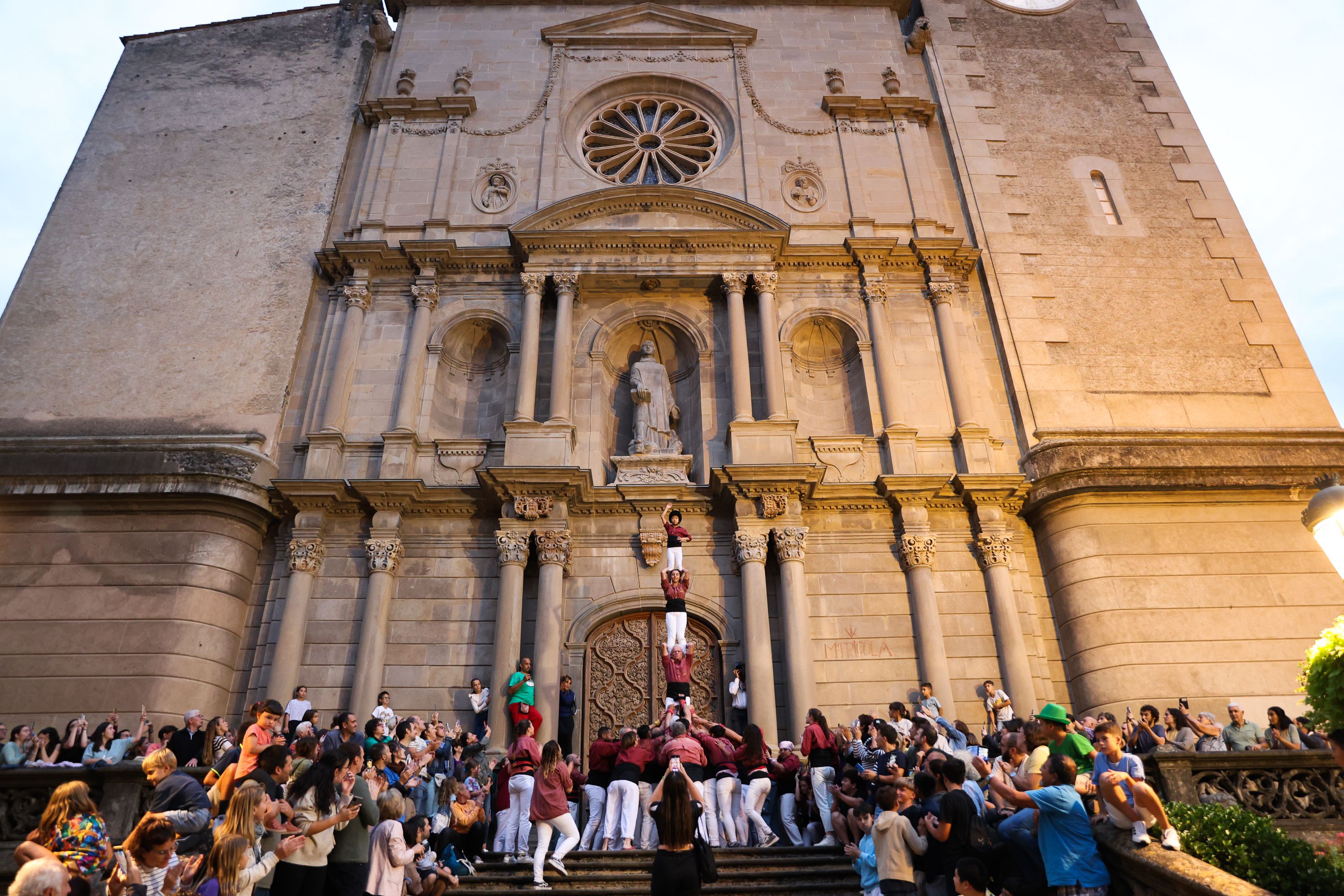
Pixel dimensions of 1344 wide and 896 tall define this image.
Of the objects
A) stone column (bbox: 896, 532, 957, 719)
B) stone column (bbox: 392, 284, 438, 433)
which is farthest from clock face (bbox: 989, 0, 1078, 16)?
stone column (bbox: 392, 284, 438, 433)

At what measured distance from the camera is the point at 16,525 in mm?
15938

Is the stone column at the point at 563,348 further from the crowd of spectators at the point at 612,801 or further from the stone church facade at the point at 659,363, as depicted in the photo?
the crowd of spectators at the point at 612,801

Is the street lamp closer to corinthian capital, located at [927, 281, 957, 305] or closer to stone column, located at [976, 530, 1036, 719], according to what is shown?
stone column, located at [976, 530, 1036, 719]

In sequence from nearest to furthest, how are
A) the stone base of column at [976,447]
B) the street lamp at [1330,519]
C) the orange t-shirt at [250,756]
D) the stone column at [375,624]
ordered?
the street lamp at [1330,519] < the orange t-shirt at [250,756] < the stone column at [375,624] < the stone base of column at [976,447]

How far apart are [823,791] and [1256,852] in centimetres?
493

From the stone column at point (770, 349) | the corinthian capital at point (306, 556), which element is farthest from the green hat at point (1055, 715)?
the corinthian capital at point (306, 556)

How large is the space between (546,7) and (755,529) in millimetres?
16583

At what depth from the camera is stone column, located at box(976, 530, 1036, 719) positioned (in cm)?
1501

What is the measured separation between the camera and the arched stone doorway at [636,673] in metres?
15.7

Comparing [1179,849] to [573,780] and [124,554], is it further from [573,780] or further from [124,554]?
[124,554]

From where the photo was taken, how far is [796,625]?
15547 mm

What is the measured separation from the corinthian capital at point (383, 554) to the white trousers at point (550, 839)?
7.81 m

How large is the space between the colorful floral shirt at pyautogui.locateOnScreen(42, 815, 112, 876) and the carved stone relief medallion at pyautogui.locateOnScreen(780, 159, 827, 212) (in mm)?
18286

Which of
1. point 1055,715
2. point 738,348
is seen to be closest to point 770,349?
point 738,348
